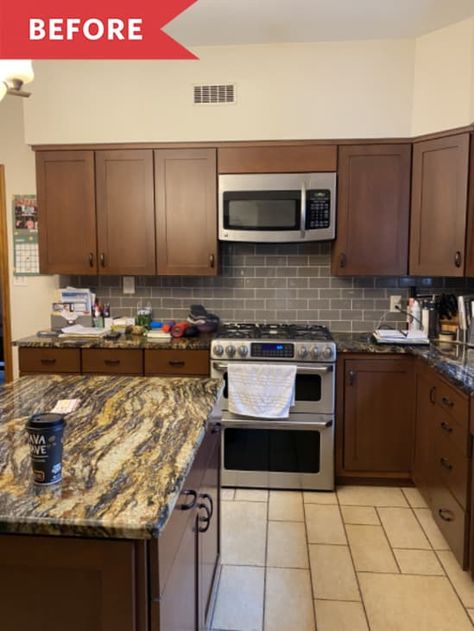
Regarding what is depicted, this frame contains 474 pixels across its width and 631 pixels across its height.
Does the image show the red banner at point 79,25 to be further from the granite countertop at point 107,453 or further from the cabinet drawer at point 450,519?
the cabinet drawer at point 450,519

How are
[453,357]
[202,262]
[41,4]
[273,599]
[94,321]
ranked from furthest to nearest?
[94,321] < [202,262] < [453,357] < [41,4] < [273,599]

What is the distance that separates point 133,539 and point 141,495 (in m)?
0.11

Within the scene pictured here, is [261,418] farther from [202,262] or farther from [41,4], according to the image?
[41,4]

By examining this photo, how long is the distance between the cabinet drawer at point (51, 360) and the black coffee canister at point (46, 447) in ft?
7.00

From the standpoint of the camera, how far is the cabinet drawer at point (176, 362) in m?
3.09

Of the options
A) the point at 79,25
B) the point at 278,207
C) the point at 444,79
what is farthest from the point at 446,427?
the point at 79,25

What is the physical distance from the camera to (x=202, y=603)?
168cm

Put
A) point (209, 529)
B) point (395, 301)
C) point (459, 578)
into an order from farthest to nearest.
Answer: point (395, 301)
point (459, 578)
point (209, 529)

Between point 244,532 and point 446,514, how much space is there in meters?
1.03

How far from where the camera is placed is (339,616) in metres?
1.98

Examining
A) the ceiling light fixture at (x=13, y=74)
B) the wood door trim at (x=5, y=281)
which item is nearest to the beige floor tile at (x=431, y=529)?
the ceiling light fixture at (x=13, y=74)

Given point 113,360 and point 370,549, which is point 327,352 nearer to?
point 370,549

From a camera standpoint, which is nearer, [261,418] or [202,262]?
[261,418]

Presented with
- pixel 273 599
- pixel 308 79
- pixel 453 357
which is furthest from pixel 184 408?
pixel 308 79
